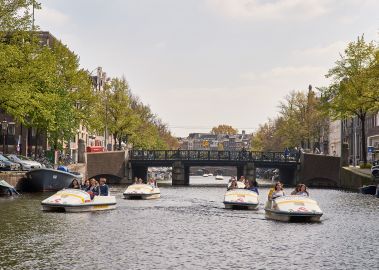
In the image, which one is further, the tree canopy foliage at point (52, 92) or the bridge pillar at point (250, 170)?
Result: the bridge pillar at point (250, 170)

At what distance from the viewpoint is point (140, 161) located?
89438 mm

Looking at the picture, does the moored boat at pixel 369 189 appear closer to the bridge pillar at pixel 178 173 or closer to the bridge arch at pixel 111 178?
the bridge pillar at pixel 178 173

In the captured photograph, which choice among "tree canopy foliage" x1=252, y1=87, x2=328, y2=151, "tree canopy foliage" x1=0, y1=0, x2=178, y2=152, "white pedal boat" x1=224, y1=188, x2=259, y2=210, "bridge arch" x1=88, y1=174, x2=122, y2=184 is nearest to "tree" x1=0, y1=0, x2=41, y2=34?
"tree canopy foliage" x1=0, y1=0, x2=178, y2=152

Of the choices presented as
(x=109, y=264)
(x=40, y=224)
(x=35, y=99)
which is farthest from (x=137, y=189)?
(x=109, y=264)

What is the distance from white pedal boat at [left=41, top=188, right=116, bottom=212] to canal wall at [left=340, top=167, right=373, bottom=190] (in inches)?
1187

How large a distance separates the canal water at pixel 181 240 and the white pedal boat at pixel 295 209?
2.02 feet

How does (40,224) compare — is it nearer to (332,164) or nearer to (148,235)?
(148,235)

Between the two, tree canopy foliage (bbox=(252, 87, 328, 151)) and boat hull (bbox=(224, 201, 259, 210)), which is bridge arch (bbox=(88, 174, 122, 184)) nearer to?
tree canopy foliage (bbox=(252, 87, 328, 151))

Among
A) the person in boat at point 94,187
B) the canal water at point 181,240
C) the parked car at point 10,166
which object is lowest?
the canal water at point 181,240

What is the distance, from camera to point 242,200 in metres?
39.7

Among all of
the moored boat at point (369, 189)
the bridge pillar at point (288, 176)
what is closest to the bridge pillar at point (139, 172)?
the bridge pillar at point (288, 176)

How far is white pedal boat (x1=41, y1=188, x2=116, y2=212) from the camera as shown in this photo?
3566 centimetres

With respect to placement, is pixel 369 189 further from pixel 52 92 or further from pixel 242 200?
pixel 52 92

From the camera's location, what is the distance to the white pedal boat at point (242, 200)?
3956cm
